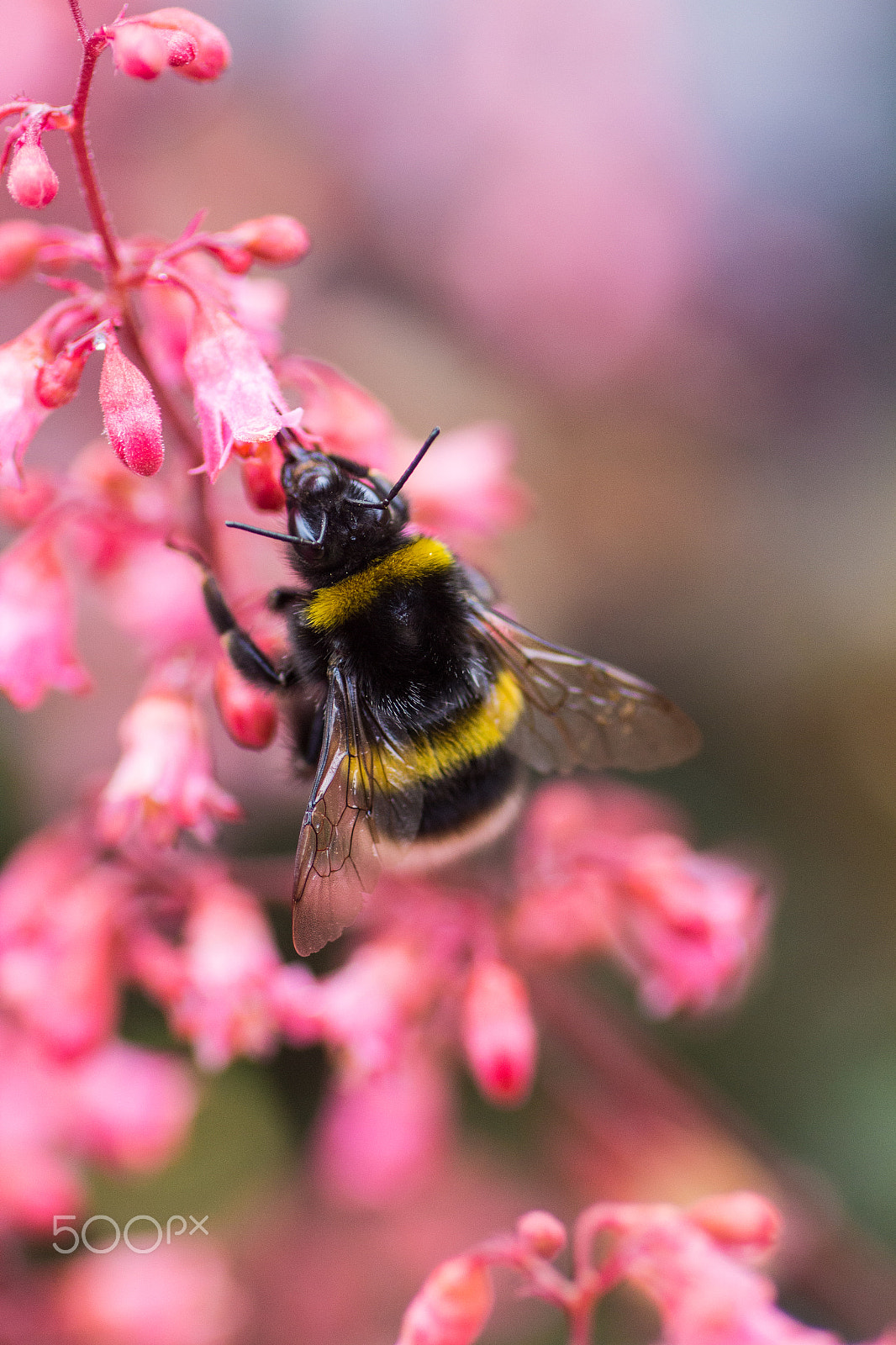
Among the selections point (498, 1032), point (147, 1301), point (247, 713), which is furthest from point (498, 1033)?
point (147, 1301)

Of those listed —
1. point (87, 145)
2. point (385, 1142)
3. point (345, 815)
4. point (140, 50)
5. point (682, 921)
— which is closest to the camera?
point (140, 50)

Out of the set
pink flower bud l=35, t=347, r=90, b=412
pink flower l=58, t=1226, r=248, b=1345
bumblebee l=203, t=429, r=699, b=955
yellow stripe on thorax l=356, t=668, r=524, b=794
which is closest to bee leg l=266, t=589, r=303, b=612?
bumblebee l=203, t=429, r=699, b=955

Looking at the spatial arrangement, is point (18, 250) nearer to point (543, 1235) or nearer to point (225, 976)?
Answer: point (225, 976)

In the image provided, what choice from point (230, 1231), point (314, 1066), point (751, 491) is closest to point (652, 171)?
point (751, 491)

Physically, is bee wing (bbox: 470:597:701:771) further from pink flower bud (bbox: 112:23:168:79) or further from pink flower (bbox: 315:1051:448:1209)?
pink flower (bbox: 315:1051:448:1209)

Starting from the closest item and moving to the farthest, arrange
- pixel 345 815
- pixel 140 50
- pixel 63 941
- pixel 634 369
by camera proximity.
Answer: pixel 140 50
pixel 345 815
pixel 63 941
pixel 634 369

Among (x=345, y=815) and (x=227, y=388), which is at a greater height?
(x=227, y=388)
